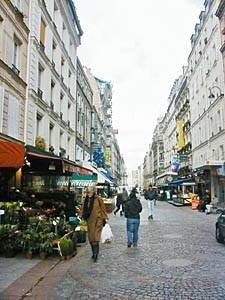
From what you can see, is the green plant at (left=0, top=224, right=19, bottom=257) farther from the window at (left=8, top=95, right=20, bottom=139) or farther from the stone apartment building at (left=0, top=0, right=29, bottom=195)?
the window at (left=8, top=95, right=20, bottom=139)

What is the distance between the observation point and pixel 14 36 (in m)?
17.0

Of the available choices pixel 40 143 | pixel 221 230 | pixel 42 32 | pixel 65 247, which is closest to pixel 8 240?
pixel 65 247

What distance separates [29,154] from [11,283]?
5699 mm

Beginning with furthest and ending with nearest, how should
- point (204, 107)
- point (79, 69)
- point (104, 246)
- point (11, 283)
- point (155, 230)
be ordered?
point (204, 107) < point (79, 69) < point (155, 230) < point (104, 246) < point (11, 283)

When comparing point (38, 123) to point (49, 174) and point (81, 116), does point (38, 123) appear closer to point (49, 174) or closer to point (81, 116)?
point (49, 174)

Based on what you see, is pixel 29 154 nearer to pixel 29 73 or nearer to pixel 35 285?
pixel 35 285

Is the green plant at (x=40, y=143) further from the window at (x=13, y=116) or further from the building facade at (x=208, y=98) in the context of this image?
the building facade at (x=208, y=98)

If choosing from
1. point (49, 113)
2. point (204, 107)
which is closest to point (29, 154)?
point (49, 113)

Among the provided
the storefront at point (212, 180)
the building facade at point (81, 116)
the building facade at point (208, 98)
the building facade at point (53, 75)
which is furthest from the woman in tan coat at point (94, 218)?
the building facade at point (81, 116)

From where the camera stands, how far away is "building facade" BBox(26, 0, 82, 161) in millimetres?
19203

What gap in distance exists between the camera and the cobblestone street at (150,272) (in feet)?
19.9

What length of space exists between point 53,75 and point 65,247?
1660 centimetres

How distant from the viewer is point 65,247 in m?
9.17

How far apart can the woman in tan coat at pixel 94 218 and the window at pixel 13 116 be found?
27.3 feet
